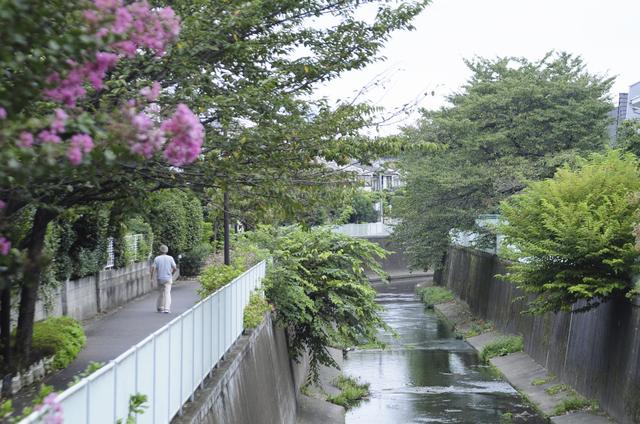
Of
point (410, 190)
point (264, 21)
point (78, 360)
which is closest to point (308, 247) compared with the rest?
point (78, 360)

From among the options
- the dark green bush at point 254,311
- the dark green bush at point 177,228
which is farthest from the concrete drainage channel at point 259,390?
the dark green bush at point 177,228

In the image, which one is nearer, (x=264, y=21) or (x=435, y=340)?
(x=264, y=21)

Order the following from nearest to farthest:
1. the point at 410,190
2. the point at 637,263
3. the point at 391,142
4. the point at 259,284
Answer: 1. the point at 391,142
2. the point at 637,263
3. the point at 259,284
4. the point at 410,190

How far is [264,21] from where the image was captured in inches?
443

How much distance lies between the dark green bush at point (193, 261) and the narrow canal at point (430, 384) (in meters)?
7.15

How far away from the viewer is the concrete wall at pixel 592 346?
61.3 feet

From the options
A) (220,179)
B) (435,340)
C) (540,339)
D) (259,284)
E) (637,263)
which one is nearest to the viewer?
(220,179)

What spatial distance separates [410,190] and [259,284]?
880 inches

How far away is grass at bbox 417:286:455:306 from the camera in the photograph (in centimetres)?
4912

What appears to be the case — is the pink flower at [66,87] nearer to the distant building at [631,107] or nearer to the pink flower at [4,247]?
the pink flower at [4,247]

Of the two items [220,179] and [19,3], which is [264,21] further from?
[19,3]

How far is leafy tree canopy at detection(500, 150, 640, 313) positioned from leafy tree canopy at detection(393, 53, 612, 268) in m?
15.3

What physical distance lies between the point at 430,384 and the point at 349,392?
3.92m

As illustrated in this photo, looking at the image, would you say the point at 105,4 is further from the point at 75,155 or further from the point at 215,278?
the point at 215,278
